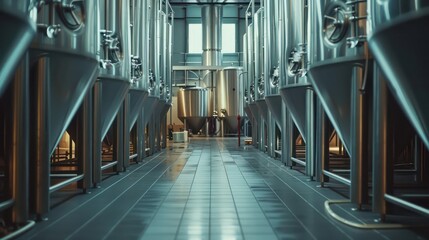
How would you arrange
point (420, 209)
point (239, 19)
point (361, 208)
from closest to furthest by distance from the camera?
point (420, 209) < point (361, 208) < point (239, 19)

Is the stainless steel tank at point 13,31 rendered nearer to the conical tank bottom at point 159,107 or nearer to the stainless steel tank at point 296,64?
the stainless steel tank at point 296,64

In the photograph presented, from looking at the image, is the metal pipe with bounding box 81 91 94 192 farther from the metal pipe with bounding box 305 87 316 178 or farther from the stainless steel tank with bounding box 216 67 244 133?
the stainless steel tank with bounding box 216 67 244 133

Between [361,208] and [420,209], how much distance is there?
2.24ft

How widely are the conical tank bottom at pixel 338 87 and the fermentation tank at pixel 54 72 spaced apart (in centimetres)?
136

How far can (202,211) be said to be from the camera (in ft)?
9.58

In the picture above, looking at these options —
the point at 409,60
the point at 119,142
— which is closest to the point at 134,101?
the point at 119,142

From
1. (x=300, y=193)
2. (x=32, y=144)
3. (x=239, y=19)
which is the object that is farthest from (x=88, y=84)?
(x=239, y=19)

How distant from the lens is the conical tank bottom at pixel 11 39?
1.77 m

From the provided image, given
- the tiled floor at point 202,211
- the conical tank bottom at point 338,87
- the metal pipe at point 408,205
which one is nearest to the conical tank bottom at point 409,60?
the metal pipe at point 408,205

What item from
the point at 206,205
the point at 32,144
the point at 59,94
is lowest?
the point at 206,205

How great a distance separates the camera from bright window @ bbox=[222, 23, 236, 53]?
1802 cm

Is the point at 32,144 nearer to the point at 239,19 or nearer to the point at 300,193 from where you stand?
the point at 300,193

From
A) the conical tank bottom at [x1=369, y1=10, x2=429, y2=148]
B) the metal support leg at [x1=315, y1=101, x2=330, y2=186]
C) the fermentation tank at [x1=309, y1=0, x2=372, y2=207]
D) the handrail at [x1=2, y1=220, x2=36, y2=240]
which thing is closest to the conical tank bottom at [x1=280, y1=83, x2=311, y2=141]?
the metal support leg at [x1=315, y1=101, x2=330, y2=186]

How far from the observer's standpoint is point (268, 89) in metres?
6.35
